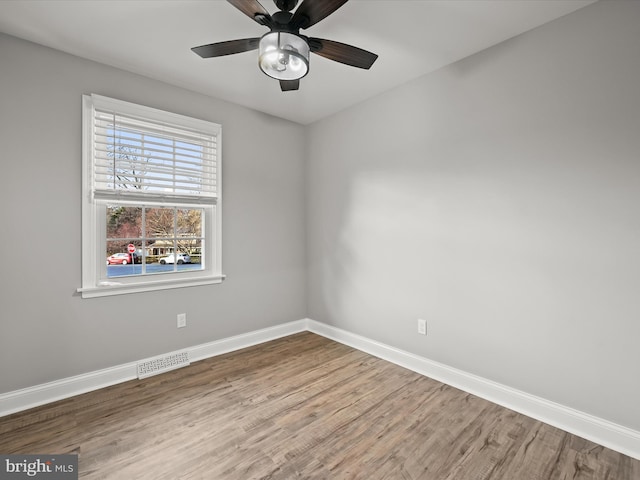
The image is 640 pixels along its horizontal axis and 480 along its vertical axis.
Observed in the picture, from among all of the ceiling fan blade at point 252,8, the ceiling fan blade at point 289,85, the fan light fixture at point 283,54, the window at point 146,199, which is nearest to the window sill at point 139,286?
the window at point 146,199

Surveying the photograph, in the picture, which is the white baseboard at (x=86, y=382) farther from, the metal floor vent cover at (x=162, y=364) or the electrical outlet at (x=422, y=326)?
the electrical outlet at (x=422, y=326)

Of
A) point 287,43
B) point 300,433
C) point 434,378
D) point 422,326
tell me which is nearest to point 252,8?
point 287,43

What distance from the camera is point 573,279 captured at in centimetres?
193

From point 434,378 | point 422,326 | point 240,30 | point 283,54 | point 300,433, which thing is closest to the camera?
point 283,54

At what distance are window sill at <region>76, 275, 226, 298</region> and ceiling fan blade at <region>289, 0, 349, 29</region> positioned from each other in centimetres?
231

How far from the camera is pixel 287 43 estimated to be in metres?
1.60

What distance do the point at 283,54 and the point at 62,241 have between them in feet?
6.99

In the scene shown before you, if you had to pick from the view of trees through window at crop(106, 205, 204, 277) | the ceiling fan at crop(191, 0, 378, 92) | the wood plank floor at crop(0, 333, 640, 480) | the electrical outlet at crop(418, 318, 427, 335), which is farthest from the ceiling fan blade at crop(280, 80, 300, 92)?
the wood plank floor at crop(0, 333, 640, 480)

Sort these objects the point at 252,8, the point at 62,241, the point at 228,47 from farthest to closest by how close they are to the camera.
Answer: the point at 62,241 < the point at 228,47 < the point at 252,8

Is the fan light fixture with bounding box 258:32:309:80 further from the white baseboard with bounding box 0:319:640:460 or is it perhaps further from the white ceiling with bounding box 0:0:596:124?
the white baseboard with bounding box 0:319:640:460

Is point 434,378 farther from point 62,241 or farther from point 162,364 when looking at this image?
point 62,241

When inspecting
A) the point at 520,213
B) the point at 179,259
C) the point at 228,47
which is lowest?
the point at 179,259

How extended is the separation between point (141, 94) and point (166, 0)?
1.05 m

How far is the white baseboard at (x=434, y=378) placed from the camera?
1.80 metres
